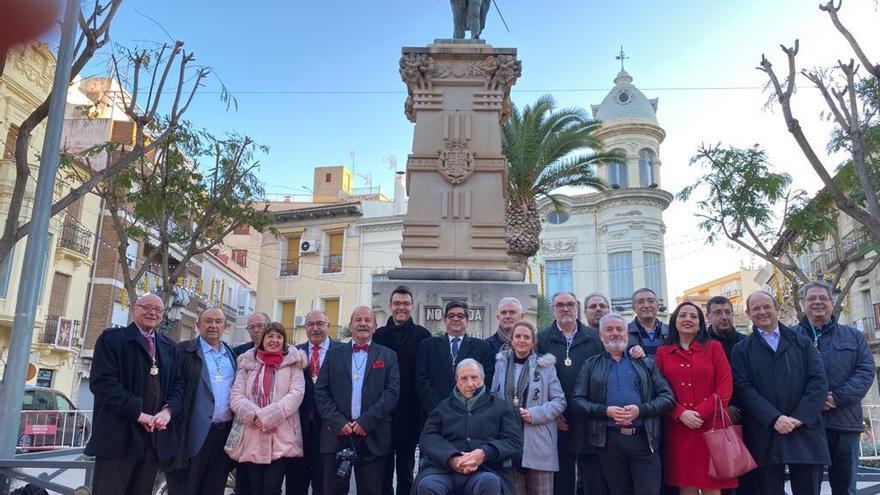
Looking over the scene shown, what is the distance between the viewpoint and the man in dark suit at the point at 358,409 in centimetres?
563

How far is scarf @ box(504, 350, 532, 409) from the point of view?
5605 mm

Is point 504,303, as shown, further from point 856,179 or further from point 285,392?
point 856,179

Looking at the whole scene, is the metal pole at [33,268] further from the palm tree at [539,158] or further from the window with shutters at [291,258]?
the window with shutters at [291,258]

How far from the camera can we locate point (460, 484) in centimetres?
515

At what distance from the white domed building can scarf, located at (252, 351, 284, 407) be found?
27.2 m

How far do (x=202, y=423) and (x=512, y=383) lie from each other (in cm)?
256

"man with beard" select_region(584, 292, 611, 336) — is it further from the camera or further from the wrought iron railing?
the wrought iron railing

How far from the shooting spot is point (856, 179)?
14.5 m

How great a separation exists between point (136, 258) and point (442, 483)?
98.1ft

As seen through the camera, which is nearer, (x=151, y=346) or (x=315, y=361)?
(x=151, y=346)

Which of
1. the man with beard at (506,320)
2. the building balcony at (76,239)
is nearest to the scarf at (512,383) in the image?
the man with beard at (506,320)

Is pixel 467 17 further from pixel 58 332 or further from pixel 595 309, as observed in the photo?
pixel 58 332

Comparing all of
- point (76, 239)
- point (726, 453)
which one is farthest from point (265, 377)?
point (76, 239)

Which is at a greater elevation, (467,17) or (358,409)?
(467,17)
